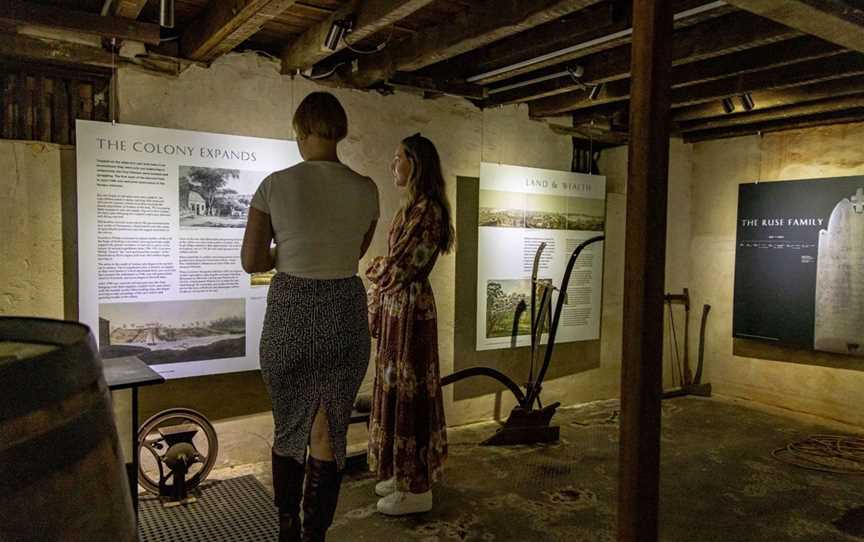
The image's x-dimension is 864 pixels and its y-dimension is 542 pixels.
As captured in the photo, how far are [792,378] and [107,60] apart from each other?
5.32 m

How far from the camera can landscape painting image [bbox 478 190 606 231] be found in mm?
4363

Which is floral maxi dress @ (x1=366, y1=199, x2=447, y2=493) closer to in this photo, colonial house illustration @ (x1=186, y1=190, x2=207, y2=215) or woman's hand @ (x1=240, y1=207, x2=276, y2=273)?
woman's hand @ (x1=240, y1=207, x2=276, y2=273)

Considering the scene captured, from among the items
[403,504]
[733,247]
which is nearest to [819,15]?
[403,504]

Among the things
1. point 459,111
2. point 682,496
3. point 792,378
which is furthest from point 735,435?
point 459,111

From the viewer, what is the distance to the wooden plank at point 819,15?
203 cm

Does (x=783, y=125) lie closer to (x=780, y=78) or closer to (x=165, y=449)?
(x=780, y=78)

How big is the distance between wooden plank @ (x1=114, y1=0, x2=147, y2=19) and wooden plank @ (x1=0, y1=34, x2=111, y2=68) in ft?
1.12

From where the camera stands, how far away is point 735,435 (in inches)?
171

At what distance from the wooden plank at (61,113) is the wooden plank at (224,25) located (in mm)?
601

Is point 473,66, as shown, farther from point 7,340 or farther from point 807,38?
point 7,340

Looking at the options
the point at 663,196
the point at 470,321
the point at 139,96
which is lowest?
the point at 470,321

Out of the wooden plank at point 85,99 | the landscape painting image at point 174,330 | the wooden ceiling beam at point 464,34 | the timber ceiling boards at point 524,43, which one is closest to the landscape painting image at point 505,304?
the timber ceiling boards at point 524,43

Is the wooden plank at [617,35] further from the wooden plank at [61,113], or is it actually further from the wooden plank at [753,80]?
the wooden plank at [61,113]

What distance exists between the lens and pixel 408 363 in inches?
110
